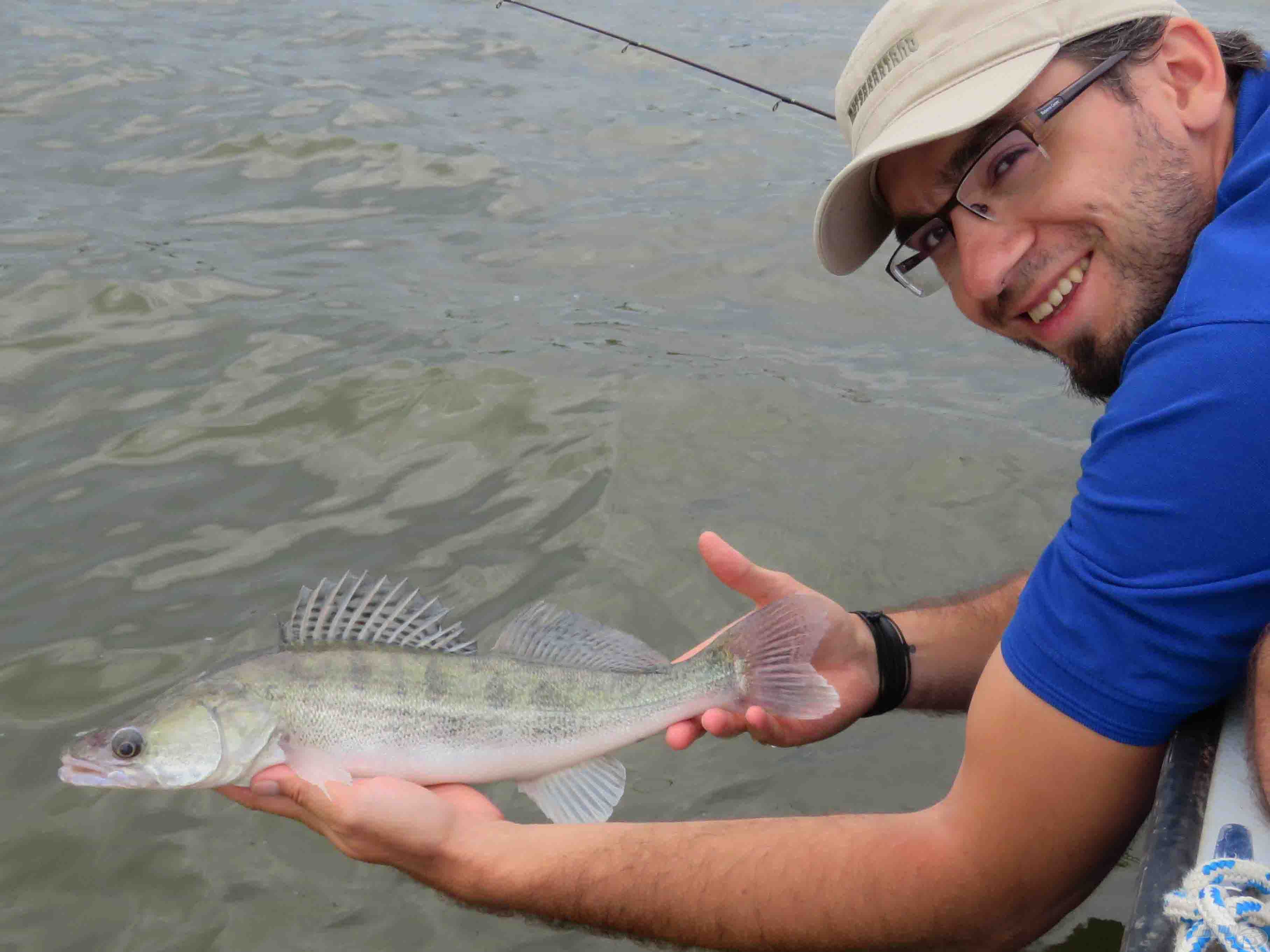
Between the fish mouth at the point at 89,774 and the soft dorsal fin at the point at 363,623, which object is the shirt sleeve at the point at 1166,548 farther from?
the fish mouth at the point at 89,774

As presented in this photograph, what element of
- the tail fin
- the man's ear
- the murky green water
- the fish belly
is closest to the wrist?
the murky green water

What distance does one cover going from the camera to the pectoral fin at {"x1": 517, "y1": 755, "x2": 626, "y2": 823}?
3258mm

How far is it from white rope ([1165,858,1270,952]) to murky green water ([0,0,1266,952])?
159cm

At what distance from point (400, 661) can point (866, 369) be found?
3.79m

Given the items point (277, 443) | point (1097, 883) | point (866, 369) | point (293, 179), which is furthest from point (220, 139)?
point (1097, 883)

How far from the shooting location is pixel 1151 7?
2.59 metres

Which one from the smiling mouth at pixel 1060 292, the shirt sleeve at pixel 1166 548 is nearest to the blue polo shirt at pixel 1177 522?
the shirt sleeve at pixel 1166 548

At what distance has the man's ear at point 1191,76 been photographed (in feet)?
8.33

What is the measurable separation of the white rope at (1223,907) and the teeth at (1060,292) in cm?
132

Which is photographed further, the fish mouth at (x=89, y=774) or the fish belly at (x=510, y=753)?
the fish belly at (x=510, y=753)

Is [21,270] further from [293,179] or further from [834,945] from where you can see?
[834,945]

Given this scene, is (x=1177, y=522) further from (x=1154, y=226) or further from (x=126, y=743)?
(x=126, y=743)

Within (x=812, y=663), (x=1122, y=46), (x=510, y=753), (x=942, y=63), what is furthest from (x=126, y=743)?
(x=1122, y=46)

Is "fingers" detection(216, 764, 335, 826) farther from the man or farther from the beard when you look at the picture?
the beard
